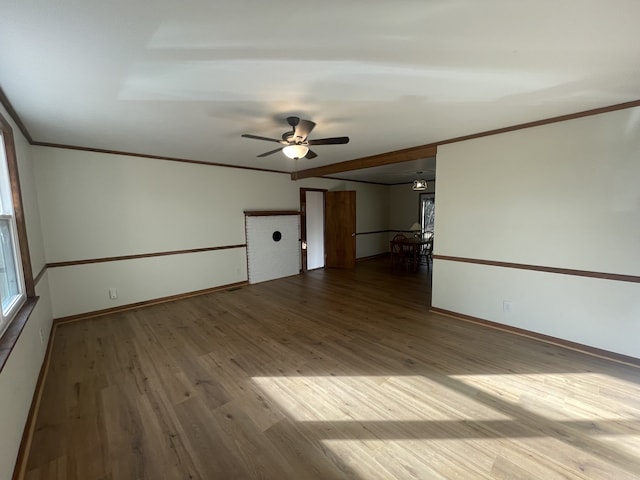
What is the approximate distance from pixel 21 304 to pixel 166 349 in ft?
4.00

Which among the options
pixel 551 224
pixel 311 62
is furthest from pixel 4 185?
pixel 551 224

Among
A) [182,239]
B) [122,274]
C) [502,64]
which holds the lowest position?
[122,274]

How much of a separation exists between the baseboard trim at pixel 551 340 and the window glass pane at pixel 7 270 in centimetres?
431

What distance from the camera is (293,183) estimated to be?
237 inches

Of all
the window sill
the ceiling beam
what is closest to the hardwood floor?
the window sill

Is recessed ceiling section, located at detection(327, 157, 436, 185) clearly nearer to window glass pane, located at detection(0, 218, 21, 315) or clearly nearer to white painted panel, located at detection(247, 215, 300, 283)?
white painted panel, located at detection(247, 215, 300, 283)

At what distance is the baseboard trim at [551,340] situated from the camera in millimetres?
2463

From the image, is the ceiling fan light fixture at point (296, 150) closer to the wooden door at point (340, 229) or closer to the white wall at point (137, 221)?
the white wall at point (137, 221)

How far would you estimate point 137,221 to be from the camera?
4016 millimetres

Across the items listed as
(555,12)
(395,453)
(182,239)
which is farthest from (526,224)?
(182,239)

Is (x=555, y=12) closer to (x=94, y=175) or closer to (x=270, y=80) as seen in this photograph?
(x=270, y=80)

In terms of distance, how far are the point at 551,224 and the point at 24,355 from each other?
4666 millimetres

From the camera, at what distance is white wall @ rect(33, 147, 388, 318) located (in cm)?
344

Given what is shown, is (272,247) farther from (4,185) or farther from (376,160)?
(4,185)
